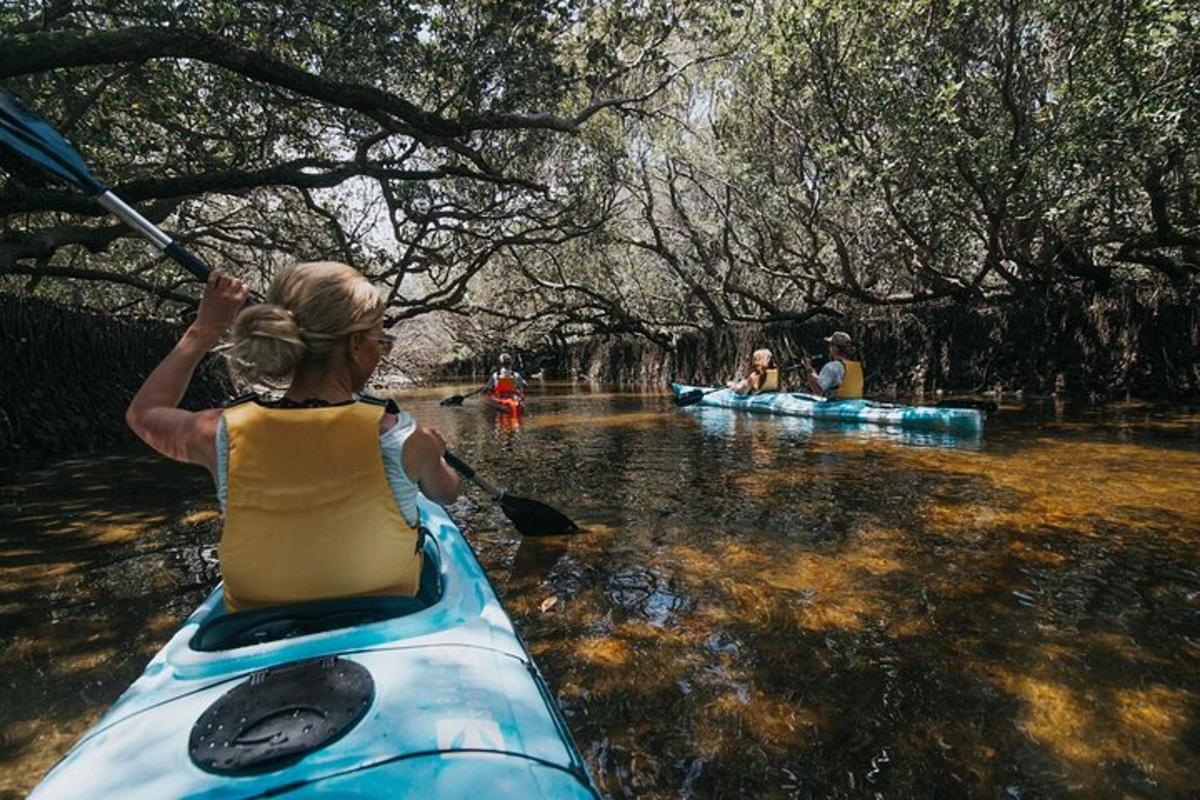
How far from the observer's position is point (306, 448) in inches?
71.0

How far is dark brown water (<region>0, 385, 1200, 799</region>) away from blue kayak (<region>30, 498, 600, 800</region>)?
956 mm

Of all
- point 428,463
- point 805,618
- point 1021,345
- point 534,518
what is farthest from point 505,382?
point 428,463

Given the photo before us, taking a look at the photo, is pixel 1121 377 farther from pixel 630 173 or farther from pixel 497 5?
pixel 497 5

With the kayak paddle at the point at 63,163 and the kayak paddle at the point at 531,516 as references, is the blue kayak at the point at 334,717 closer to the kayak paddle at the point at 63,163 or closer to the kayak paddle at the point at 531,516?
the kayak paddle at the point at 63,163

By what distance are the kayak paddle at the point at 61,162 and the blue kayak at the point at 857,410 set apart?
916 cm

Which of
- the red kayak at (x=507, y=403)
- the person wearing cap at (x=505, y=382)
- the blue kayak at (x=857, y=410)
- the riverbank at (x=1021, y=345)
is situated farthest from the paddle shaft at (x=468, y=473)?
the riverbank at (x=1021, y=345)

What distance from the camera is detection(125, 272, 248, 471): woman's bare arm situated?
1917 millimetres

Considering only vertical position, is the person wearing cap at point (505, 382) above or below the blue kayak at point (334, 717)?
above

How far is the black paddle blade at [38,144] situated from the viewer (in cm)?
325

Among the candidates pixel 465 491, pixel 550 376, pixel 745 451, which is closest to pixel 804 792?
pixel 465 491

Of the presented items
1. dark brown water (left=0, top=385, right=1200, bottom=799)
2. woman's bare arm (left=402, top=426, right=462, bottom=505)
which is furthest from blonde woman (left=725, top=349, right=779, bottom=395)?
woman's bare arm (left=402, top=426, right=462, bottom=505)

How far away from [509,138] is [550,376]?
21863 mm

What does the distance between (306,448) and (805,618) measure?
271 centimetres

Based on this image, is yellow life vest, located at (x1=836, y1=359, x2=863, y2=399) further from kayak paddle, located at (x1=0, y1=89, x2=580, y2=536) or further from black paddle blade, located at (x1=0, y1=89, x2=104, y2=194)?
black paddle blade, located at (x1=0, y1=89, x2=104, y2=194)
